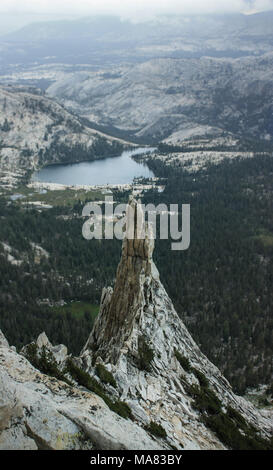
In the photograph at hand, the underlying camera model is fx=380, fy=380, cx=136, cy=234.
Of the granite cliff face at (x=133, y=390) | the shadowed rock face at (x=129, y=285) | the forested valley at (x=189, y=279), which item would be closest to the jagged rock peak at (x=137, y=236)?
the shadowed rock face at (x=129, y=285)

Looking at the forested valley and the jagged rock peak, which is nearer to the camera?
the jagged rock peak

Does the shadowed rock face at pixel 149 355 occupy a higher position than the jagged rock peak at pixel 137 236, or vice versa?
the jagged rock peak at pixel 137 236

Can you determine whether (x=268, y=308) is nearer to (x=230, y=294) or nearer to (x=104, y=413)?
(x=230, y=294)

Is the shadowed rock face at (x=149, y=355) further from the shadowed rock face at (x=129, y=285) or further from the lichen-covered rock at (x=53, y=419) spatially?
the lichen-covered rock at (x=53, y=419)

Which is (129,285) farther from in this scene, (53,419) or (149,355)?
(53,419)

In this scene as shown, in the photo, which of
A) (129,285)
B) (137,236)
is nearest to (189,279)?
(129,285)

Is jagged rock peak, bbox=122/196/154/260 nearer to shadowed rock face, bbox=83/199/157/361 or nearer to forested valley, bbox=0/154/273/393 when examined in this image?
shadowed rock face, bbox=83/199/157/361

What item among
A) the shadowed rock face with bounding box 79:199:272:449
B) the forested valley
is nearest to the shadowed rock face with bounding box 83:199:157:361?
the shadowed rock face with bounding box 79:199:272:449

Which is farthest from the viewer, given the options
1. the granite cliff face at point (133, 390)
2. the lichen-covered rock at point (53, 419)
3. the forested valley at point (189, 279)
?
the forested valley at point (189, 279)

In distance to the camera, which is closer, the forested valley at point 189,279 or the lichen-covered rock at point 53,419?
the lichen-covered rock at point 53,419
